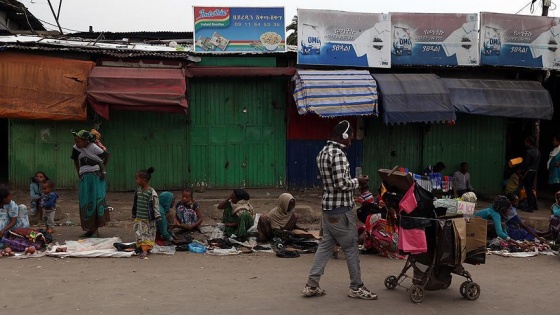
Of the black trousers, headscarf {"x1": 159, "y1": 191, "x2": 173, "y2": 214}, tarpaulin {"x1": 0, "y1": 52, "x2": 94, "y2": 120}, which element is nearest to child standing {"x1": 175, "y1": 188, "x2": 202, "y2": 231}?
headscarf {"x1": 159, "y1": 191, "x2": 173, "y2": 214}

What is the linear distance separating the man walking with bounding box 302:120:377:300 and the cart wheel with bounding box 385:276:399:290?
0.44 meters

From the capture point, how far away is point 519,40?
13.2 m

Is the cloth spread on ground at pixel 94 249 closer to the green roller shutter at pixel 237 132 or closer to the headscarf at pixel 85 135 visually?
the headscarf at pixel 85 135

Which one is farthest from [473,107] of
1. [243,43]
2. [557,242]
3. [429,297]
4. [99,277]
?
[99,277]

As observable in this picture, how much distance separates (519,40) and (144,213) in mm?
9446

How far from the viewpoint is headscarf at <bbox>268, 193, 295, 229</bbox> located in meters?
9.25

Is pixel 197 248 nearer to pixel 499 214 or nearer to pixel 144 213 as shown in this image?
pixel 144 213

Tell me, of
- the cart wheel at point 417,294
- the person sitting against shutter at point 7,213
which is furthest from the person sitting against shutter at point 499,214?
the person sitting against shutter at point 7,213

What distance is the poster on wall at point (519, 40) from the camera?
1305 centimetres

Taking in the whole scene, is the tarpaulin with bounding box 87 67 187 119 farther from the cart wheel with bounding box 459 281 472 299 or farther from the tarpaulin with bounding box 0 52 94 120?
the cart wheel with bounding box 459 281 472 299

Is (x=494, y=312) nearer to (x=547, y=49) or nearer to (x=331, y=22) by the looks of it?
(x=331, y=22)

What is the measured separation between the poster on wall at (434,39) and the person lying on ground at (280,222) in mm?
5098

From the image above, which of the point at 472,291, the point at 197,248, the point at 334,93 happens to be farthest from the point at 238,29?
the point at 472,291

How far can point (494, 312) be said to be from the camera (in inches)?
240
